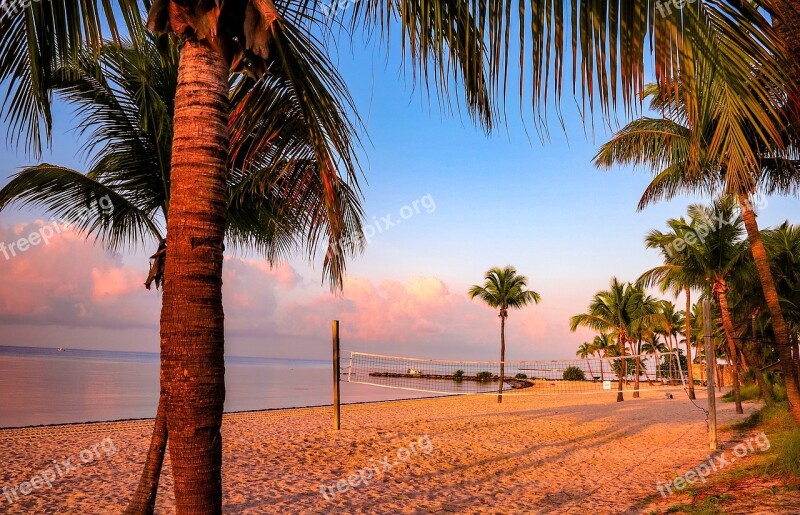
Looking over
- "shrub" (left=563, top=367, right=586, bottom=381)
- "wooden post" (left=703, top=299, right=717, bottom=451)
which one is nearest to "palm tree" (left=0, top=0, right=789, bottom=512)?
"wooden post" (left=703, top=299, right=717, bottom=451)

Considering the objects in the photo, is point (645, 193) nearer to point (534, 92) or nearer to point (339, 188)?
point (339, 188)

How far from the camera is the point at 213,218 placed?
101 inches

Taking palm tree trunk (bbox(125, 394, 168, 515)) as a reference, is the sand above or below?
below

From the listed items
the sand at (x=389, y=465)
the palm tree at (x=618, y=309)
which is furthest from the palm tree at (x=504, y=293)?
the sand at (x=389, y=465)

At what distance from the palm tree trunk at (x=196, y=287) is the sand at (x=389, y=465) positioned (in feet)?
12.0

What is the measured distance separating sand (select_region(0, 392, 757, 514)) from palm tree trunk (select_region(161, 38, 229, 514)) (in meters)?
3.65

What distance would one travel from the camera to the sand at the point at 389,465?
6.07 meters

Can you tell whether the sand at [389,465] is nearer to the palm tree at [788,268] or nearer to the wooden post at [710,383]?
the wooden post at [710,383]

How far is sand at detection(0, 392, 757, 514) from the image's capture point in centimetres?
607

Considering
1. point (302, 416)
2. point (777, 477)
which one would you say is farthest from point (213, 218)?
point (302, 416)

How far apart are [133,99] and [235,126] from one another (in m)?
4.51

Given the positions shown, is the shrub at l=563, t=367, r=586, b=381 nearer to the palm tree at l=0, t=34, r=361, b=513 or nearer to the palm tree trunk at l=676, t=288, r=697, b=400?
the palm tree trunk at l=676, t=288, r=697, b=400

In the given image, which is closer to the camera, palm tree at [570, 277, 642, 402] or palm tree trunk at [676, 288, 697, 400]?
palm tree trunk at [676, 288, 697, 400]

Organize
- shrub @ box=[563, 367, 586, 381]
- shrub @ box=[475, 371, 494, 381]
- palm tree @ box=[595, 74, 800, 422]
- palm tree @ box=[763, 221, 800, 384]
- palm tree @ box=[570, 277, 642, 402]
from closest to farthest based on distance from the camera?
palm tree @ box=[595, 74, 800, 422] < palm tree @ box=[763, 221, 800, 384] < palm tree @ box=[570, 277, 642, 402] < shrub @ box=[563, 367, 586, 381] < shrub @ box=[475, 371, 494, 381]
